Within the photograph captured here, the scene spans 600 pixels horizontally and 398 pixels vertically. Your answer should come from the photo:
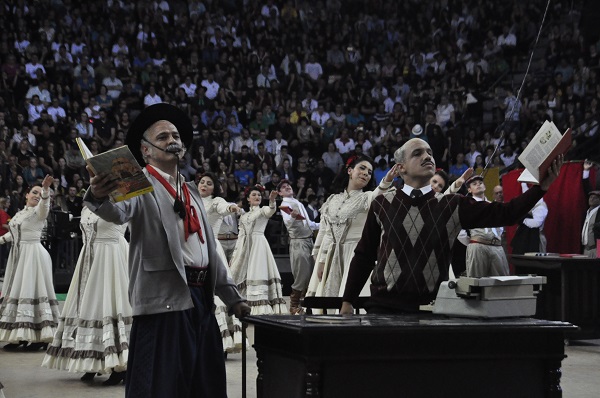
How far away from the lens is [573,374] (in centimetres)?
924

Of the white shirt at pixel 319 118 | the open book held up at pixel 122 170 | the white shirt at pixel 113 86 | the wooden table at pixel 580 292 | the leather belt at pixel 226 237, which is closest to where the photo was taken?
the open book held up at pixel 122 170

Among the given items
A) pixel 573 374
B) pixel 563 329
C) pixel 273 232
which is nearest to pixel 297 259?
pixel 273 232

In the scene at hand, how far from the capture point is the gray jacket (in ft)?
15.8

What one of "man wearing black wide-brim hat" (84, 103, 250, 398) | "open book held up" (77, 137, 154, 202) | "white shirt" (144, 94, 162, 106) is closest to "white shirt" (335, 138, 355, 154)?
"white shirt" (144, 94, 162, 106)

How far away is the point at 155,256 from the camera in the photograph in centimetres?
487

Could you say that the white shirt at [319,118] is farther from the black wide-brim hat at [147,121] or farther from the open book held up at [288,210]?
the black wide-brim hat at [147,121]

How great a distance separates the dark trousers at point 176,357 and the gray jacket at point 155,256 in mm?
71

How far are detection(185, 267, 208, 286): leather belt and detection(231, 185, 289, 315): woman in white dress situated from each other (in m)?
7.45

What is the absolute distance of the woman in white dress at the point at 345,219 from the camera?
912cm

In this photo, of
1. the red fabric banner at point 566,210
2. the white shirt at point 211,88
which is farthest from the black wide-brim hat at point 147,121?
the white shirt at point 211,88

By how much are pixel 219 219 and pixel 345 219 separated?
6.33ft

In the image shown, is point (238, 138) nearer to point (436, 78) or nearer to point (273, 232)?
point (273, 232)

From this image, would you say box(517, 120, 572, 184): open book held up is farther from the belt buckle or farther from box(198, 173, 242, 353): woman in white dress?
box(198, 173, 242, 353): woman in white dress

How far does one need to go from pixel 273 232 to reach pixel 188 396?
12.6m
